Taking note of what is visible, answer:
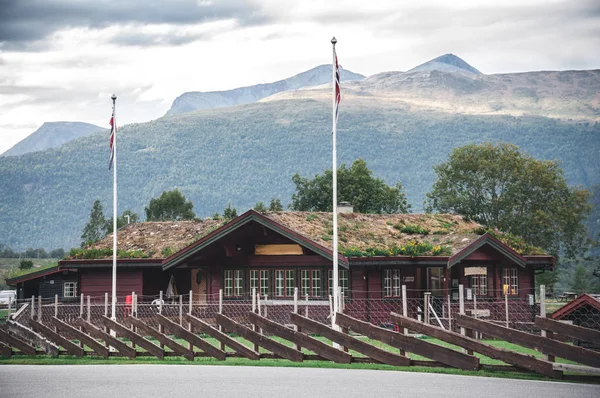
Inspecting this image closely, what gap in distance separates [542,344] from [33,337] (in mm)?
15107

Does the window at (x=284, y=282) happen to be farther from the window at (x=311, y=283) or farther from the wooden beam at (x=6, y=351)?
the wooden beam at (x=6, y=351)

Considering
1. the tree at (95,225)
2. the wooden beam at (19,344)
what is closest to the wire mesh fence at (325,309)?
the wooden beam at (19,344)

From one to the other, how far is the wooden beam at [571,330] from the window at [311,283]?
2012cm

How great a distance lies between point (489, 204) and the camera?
8206 cm

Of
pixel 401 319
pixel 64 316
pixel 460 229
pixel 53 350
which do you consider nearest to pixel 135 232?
pixel 64 316

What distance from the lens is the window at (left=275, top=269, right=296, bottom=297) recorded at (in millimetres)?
38094

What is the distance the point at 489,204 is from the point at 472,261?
1742 inches

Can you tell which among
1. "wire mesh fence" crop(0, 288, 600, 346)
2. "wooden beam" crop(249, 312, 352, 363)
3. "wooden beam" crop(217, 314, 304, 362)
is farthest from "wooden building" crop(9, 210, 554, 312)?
"wooden beam" crop(249, 312, 352, 363)

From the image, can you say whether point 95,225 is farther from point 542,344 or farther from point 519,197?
point 542,344

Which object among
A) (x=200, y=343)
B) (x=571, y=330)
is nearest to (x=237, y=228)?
(x=200, y=343)

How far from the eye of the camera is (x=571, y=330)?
1727 centimetres

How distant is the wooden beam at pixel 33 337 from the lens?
25.1 meters

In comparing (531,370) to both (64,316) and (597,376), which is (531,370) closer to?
(597,376)

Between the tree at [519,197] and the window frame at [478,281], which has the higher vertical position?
the tree at [519,197]
